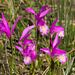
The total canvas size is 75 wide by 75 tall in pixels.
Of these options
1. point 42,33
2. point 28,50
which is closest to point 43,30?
point 42,33

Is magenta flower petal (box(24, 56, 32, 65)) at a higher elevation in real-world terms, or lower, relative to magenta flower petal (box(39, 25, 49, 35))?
lower

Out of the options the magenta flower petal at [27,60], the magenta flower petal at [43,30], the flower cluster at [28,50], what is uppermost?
the magenta flower petal at [43,30]

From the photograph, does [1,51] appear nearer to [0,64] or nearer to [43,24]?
[0,64]

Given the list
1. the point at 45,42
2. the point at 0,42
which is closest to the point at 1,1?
the point at 0,42

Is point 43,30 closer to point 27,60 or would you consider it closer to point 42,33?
point 42,33

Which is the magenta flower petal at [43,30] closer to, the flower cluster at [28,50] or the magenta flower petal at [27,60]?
the flower cluster at [28,50]

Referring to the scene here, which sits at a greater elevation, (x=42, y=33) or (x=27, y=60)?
(x=42, y=33)

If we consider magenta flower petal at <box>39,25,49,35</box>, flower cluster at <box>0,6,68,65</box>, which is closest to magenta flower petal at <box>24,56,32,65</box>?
flower cluster at <box>0,6,68,65</box>

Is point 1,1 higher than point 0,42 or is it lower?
higher

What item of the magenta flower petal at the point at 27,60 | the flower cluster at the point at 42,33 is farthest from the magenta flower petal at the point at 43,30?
the magenta flower petal at the point at 27,60

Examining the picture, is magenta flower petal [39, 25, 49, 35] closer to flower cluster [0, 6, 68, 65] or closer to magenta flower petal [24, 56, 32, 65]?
flower cluster [0, 6, 68, 65]

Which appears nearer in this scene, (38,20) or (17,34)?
(38,20)
